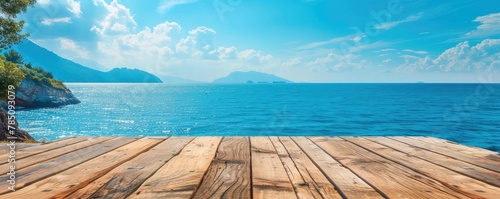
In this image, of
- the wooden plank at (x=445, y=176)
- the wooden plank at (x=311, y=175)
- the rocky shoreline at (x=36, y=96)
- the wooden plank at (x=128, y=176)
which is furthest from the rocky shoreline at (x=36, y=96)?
the wooden plank at (x=445, y=176)

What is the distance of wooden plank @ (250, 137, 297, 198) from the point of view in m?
1.73

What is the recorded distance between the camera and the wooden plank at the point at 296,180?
171 centimetres

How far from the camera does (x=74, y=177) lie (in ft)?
6.91

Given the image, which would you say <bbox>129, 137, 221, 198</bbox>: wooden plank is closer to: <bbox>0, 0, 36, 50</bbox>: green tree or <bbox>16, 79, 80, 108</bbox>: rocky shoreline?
<bbox>0, 0, 36, 50</bbox>: green tree

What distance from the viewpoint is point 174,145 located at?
353cm

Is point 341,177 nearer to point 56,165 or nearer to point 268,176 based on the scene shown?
point 268,176

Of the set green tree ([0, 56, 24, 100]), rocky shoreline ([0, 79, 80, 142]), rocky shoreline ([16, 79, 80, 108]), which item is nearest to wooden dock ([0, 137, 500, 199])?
green tree ([0, 56, 24, 100])

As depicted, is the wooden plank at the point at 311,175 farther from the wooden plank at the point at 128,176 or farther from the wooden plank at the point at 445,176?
the wooden plank at the point at 128,176

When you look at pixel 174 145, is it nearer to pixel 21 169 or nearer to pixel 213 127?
pixel 21 169

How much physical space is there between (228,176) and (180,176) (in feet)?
1.05

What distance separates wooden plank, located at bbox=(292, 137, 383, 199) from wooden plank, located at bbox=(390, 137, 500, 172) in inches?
47.0

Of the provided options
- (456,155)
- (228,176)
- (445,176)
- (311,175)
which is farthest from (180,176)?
(456,155)

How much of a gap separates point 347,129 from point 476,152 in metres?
39.5

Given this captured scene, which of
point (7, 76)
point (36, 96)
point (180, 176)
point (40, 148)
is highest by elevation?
point (7, 76)
